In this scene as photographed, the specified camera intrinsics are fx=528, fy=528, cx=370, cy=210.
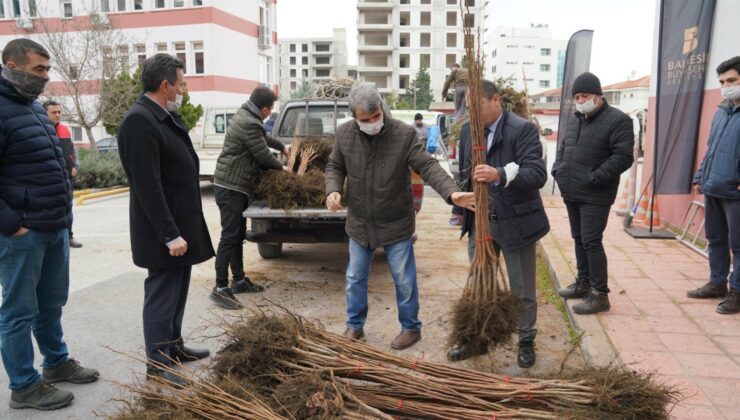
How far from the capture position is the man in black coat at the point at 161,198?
3.12 meters

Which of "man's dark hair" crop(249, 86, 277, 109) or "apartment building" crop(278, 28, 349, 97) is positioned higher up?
"apartment building" crop(278, 28, 349, 97)

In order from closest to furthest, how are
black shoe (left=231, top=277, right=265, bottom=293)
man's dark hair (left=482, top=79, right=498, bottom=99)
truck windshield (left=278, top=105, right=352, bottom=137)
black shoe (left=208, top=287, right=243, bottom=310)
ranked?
man's dark hair (left=482, top=79, right=498, bottom=99), black shoe (left=208, top=287, right=243, bottom=310), black shoe (left=231, top=277, right=265, bottom=293), truck windshield (left=278, top=105, right=352, bottom=137)

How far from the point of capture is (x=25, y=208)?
3135 millimetres

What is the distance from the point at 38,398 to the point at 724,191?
529 cm

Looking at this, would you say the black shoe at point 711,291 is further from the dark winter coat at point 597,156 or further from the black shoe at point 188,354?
the black shoe at point 188,354

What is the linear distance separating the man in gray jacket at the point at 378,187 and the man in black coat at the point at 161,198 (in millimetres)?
973

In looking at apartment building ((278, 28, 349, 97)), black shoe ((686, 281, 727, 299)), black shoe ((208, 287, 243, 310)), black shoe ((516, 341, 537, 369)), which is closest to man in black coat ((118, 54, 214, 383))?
black shoe ((208, 287, 243, 310))

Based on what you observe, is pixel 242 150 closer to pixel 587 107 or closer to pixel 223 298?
pixel 223 298

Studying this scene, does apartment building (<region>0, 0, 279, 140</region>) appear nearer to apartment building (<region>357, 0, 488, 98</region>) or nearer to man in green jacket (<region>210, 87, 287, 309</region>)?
man in green jacket (<region>210, 87, 287, 309</region>)

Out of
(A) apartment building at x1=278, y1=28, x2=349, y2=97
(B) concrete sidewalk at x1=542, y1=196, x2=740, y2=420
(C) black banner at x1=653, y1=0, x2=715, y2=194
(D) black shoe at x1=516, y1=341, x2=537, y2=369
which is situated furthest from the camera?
(A) apartment building at x1=278, y1=28, x2=349, y2=97

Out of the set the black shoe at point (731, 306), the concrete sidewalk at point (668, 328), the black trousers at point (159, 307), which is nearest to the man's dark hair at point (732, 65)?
the black shoe at point (731, 306)

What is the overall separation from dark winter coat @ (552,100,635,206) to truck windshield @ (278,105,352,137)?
3.57m

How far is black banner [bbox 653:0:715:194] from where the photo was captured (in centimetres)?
631

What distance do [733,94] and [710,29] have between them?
2426 millimetres
